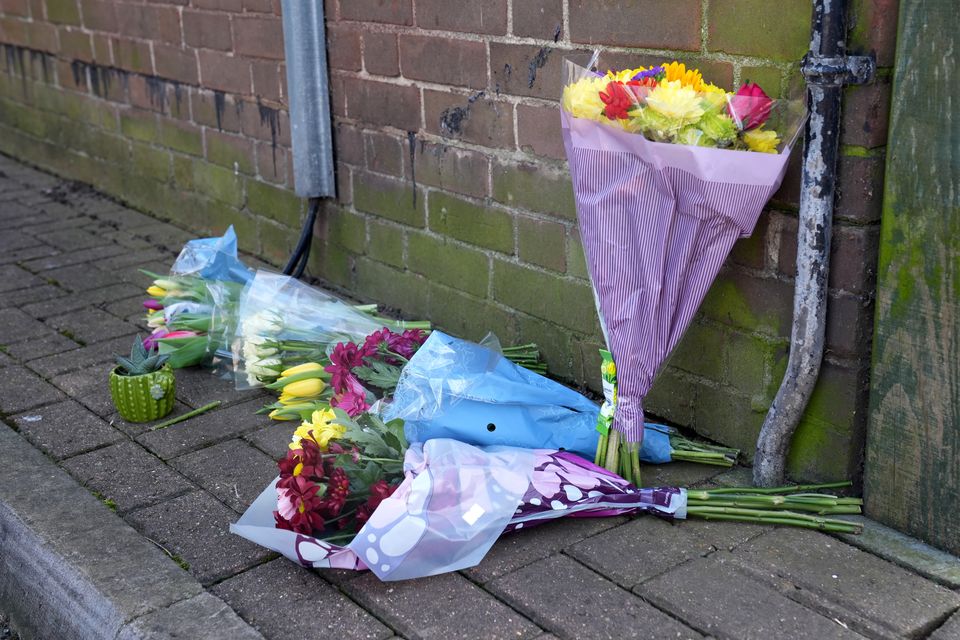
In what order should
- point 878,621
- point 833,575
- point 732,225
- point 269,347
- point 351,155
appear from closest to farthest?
point 878,621
point 833,575
point 732,225
point 269,347
point 351,155

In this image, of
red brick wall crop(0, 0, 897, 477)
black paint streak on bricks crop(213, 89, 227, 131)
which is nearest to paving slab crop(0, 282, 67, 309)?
red brick wall crop(0, 0, 897, 477)

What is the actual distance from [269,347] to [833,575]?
1969 millimetres

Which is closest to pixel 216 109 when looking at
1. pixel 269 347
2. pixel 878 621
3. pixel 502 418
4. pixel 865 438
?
pixel 269 347

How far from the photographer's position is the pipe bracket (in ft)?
8.04

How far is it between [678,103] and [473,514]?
43.7 inches

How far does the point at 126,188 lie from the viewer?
20.4 feet

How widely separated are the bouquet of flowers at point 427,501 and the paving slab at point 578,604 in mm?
132

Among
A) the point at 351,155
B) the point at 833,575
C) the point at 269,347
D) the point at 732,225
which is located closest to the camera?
the point at 833,575

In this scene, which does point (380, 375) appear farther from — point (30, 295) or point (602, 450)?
point (30, 295)

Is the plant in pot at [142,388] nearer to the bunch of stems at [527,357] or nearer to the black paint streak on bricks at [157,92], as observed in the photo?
the bunch of stems at [527,357]

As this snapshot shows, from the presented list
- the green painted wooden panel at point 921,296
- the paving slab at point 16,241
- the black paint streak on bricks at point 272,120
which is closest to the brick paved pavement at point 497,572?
the green painted wooden panel at point 921,296

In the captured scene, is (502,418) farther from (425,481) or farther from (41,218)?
(41,218)

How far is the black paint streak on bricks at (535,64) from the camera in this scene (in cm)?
336

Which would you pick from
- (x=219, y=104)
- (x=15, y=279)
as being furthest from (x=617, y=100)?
(x=15, y=279)
